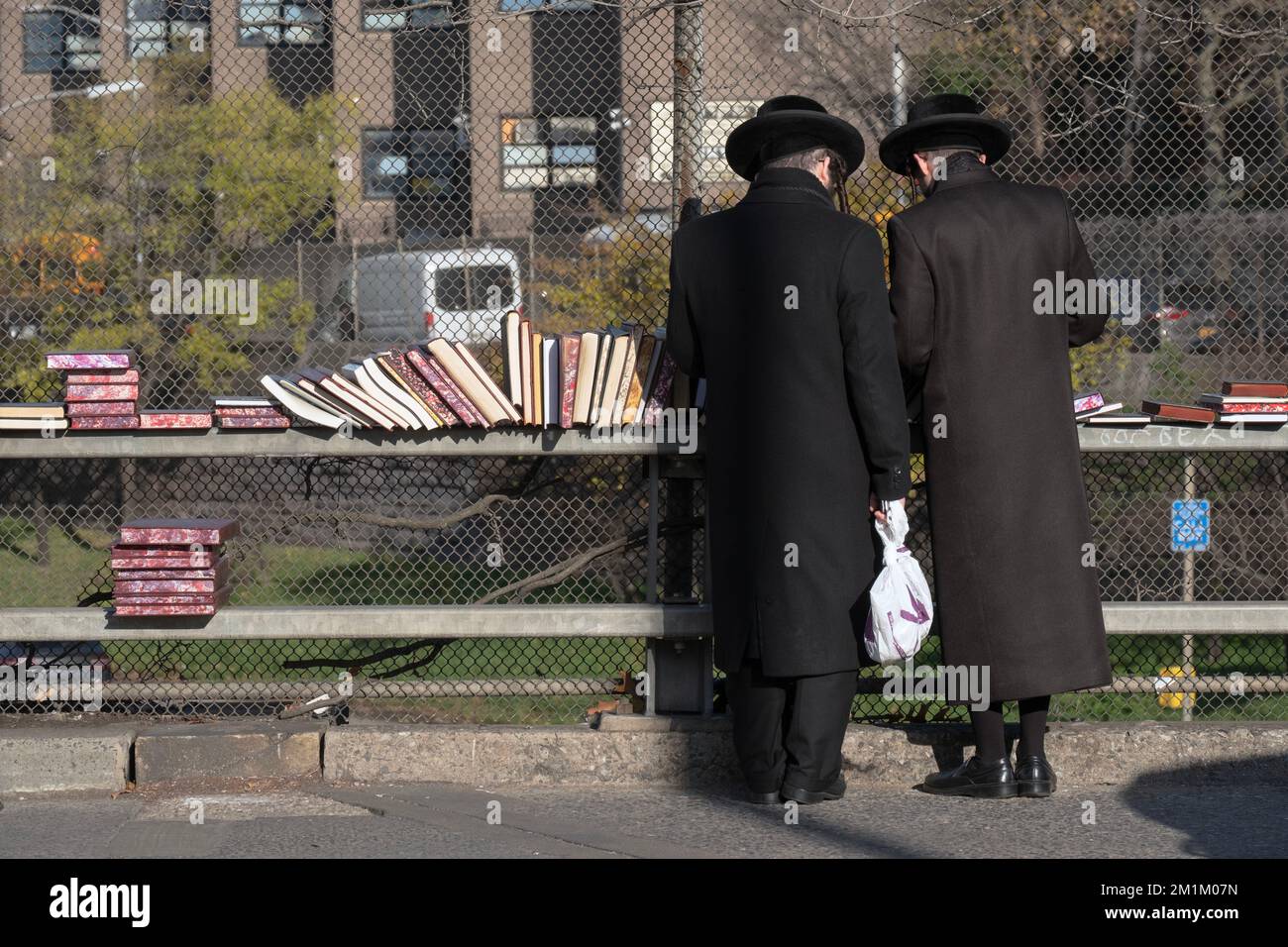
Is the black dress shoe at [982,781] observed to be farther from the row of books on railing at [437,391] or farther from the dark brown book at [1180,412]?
the row of books on railing at [437,391]

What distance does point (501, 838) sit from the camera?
4.91 metres

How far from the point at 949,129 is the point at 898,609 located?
5.25 feet

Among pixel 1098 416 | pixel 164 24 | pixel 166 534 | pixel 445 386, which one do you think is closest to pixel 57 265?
pixel 164 24

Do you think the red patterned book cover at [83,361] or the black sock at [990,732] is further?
the red patterned book cover at [83,361]

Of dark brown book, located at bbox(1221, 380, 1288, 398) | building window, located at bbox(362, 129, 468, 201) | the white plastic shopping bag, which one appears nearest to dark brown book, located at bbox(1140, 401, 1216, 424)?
dark brown book, located at bbox(1221, 380, 1288, 398)

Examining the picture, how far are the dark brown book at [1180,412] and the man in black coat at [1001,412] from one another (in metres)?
0.62

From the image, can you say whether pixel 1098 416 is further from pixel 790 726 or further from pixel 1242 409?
pixel 790 726

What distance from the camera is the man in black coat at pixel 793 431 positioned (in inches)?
196

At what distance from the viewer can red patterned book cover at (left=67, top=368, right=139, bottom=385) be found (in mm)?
5535

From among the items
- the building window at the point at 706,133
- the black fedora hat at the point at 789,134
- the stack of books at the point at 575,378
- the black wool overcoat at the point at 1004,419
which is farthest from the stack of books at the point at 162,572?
the black wool overcoat at the point at 1004,419

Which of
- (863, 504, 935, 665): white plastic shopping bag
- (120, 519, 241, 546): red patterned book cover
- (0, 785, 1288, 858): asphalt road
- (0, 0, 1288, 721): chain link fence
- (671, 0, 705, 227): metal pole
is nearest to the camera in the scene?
(0, 785, 1288, 858): asphalt road

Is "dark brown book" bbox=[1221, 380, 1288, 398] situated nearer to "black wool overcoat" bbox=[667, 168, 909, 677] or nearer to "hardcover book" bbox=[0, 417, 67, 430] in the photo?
"black wool overcoat" bbox=[667, 168, 909, 677]

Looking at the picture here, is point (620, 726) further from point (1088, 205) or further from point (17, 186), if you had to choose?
point (17, 186)

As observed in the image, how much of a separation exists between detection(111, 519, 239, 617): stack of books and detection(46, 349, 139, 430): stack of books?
1.29 feet
